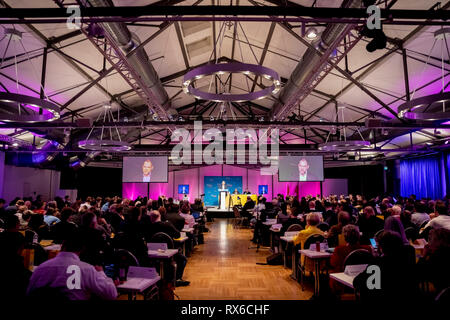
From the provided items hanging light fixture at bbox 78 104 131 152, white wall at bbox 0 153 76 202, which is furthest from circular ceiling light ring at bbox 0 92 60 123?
white wall at bbox 0 153 76 202

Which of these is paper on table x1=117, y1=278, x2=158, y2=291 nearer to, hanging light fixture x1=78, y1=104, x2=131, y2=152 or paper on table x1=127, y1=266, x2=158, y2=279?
paper on table x1=127, y1=266, x2=158, y2=279

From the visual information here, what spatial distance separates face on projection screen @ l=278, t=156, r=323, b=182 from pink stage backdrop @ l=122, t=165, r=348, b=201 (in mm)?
6045

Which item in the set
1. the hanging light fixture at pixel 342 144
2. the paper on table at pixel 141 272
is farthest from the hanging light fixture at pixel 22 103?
the hanging light fixture at pixel 342 144

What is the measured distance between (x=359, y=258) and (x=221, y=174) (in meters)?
17.8

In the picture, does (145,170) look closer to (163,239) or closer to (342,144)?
(342,144)

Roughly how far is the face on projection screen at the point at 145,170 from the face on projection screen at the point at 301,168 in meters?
5.90

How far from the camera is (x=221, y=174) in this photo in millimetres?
21141

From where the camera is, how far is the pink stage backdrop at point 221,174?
20.6m

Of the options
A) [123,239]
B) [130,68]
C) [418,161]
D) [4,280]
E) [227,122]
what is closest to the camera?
[4,280]

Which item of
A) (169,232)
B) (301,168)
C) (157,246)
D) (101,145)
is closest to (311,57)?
(169,232)
